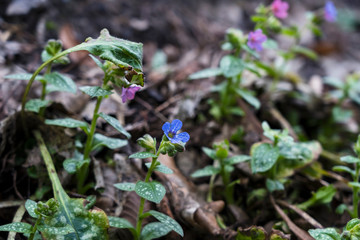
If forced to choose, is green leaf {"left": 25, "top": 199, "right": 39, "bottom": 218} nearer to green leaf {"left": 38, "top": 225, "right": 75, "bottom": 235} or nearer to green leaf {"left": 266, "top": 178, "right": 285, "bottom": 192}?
green leaf {"left": 38, "top": 225, "right": 75, "bottom": 235}

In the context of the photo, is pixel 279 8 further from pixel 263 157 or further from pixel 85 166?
pixel 85 166

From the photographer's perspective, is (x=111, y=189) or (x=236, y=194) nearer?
(x=111, y=189)

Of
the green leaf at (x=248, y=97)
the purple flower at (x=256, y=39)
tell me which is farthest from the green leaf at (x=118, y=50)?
the green leaf at (x=248, y=97)

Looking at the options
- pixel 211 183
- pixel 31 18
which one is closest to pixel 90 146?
pixel 211 183

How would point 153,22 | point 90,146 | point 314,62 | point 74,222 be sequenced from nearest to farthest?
point 74,222 → point 90,146 → point 153,22 → point 314,62

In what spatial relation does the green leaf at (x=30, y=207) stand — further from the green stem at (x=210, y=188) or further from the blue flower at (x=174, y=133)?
the green stem at (x=210, y=188)

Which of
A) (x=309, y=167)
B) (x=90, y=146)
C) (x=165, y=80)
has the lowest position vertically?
(x=309, y=167)

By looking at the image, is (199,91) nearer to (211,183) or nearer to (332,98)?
(211,183)
